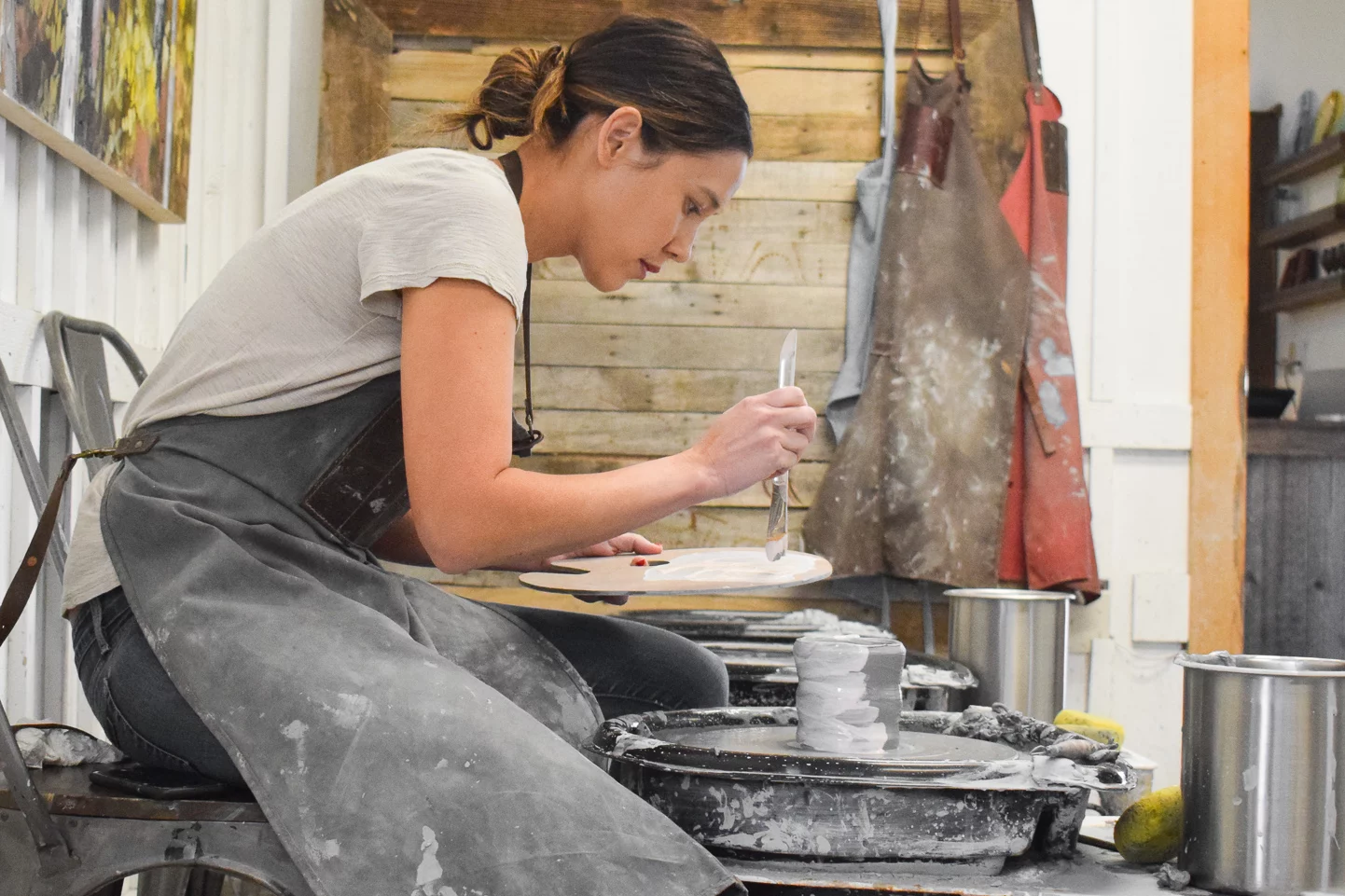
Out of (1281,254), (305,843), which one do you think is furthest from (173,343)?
Answer: (1281,254)

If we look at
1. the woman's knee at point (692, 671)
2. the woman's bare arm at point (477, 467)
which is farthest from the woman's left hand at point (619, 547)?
the woman's bare arm at point (477, 467)

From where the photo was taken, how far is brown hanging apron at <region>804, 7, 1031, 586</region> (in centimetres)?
315

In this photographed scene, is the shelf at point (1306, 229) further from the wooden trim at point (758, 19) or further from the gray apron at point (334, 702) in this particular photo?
the gray apron at point (334, 702)

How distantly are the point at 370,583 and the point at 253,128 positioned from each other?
221cm

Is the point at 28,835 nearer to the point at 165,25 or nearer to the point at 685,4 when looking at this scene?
the point at 165,25

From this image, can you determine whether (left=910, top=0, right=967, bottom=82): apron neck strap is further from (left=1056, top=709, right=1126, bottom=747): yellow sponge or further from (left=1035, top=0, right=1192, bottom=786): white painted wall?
(left=1056, top=709, right=1126, bottom=747): yellow sponge

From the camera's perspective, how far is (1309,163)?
5.56 m

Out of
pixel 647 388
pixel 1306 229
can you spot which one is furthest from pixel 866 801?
pixel 1306 229

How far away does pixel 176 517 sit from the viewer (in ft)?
3.91

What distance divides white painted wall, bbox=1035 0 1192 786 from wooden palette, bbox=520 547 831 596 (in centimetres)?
184

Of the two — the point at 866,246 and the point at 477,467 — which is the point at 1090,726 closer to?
the point at 477,467

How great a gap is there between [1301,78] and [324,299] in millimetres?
6238

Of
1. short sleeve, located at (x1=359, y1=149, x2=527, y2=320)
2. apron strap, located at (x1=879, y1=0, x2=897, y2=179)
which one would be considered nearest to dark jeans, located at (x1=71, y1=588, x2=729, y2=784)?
short sleeve, located at (x1=359, y1=149, x2=527, y2=320)

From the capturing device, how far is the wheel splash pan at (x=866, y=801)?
3.77 feet
